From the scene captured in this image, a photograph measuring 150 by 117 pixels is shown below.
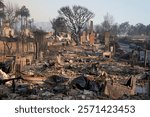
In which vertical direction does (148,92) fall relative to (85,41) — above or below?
below

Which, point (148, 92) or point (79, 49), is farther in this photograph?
point (79, 49)

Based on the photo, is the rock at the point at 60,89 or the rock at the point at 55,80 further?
the rock at the point at 55,80

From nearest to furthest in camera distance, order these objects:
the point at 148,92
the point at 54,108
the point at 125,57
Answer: the point at 54,108 < the point at 148,92 < the point at 125,57

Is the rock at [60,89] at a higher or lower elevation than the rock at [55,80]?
lower

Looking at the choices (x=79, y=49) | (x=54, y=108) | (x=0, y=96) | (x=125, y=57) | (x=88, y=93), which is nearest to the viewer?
(x=54, y=108)

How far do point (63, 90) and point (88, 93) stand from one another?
64cm

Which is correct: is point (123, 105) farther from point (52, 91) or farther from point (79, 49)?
point (79, 49)

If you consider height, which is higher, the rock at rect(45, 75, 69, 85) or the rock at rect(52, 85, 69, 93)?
the rock at rect(45, 75, 69, 85)

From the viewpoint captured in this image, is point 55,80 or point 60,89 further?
point 55,80

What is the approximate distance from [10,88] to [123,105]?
12.1ft

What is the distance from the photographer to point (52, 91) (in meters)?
8.17

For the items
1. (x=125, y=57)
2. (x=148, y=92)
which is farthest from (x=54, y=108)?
(x=125, y=57)

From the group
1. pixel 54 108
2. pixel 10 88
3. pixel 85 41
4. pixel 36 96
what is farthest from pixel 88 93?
pixel 85 41

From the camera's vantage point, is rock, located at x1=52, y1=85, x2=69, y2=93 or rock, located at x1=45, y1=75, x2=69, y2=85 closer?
rock, located at x1=52, y1=85, x2=69, y2=93
